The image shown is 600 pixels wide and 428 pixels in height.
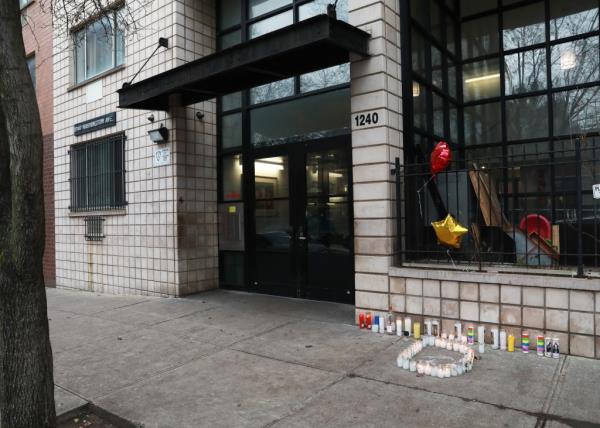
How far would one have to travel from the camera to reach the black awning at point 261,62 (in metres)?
5.29

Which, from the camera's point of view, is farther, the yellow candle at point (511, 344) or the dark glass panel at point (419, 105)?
the dark glass panel at point (419, 105)

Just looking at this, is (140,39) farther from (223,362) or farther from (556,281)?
(556,281)

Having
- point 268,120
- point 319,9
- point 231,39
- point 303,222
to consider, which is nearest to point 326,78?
point 319,9

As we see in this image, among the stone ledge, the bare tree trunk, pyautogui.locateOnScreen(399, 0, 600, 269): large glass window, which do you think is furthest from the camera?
pyautogui.locateOnScreen(399, 0, 600, 269): large glass window

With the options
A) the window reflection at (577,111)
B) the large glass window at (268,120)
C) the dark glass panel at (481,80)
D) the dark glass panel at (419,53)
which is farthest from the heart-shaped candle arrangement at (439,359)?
the dark glass panel at (481,80)

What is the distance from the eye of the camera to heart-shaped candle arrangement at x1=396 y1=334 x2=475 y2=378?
417 centimetres

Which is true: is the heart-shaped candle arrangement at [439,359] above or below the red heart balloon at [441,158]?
below

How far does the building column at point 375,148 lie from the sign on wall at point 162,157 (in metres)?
3.69

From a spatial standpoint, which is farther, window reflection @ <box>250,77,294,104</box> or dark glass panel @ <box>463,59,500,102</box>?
window reflection @ <box>250,77,294,104</box>

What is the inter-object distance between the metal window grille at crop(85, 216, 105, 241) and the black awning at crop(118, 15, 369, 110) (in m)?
2.98

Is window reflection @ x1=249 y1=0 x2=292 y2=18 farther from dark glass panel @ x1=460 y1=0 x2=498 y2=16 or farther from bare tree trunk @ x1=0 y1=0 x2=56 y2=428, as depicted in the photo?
bare tree trunk @ x1=0 y1=0 x2=56 y2=428

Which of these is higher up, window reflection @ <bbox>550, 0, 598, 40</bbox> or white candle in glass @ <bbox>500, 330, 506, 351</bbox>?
window reflection @ <bbox>550, 0, 598, 40</bbox>

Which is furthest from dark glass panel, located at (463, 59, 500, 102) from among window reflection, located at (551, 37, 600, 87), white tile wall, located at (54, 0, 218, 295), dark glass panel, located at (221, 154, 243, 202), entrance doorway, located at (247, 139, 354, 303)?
white tile wall, located at (54, 0, 218, 295)

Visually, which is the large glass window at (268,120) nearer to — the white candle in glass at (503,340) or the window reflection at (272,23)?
the window reflection at (272,23)
